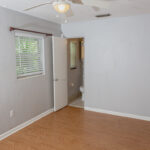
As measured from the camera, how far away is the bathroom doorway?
15.7 ft

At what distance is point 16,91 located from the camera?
2.96 meters

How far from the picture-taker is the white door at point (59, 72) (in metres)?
3.80

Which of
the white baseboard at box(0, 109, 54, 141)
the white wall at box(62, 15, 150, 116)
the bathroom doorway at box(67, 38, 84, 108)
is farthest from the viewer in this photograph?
the bathroom doorway at box(67, 38, 84, 108)

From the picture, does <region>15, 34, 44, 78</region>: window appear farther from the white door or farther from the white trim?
the white door

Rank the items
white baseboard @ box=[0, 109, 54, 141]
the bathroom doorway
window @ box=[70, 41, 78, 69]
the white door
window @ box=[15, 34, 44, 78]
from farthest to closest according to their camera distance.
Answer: window @ box=[70, 41, 78, 69]
the bathroom doorway
the white door
window @ box=[15, 34, 44, 78]
white baseboard @ box=[0, 109, 54, 141]

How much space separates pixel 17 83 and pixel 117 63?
2284mm

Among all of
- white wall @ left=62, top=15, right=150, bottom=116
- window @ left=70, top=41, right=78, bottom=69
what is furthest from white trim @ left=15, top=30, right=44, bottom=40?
window @ left=70, top=41, right=78, bottom=69

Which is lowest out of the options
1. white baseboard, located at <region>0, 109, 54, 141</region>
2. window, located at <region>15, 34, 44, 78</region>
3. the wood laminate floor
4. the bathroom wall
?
the wood laminate floor

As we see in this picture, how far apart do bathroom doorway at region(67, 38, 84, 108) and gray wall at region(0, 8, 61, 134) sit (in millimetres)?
1090

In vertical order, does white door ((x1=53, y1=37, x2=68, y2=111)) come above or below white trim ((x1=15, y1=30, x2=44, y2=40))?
below

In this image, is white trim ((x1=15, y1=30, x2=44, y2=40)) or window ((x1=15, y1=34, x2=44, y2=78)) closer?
white trim ((x1=15, y1=30, x2=44, y2=40))

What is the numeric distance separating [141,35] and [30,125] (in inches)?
122

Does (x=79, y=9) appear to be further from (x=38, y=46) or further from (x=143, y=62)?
(x=143, y=62)

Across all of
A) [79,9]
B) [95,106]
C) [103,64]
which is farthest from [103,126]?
[79,9]
